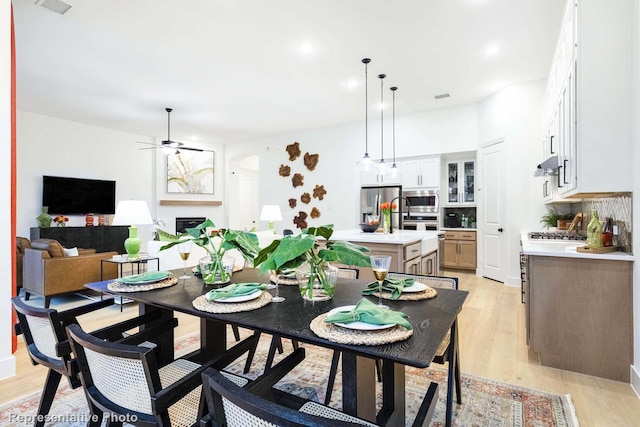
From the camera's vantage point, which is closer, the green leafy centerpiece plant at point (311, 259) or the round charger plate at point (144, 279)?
the green leafy centerpiece plant at point (311, 259)

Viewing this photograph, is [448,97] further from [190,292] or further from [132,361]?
[132,361]

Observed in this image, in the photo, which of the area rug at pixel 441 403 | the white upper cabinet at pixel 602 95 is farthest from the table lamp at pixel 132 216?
the white upper cabinet at pixel 602 95

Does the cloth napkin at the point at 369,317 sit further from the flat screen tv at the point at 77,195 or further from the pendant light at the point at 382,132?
the flat screen tv at the point at 77,195

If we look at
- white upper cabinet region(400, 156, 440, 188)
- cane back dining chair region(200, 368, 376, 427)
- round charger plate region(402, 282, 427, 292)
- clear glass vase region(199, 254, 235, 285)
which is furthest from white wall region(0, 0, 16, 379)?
white upper cabinet region(400, 156, 440, 188)

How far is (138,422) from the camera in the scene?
1.09 metres

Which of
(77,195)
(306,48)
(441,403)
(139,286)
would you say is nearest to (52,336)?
(139,286)

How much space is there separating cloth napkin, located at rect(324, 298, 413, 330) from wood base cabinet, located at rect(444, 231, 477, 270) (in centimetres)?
520

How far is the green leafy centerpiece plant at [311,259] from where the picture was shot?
49.9 inches

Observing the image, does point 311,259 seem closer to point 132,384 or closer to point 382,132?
point 132,384

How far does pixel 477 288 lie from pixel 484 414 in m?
3.27

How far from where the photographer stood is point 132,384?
3.50 ft

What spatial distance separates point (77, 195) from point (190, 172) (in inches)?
99.6

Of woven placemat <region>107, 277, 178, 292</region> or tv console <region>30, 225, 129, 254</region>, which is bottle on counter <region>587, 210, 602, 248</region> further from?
tv console <region>30, 225, 129, 254</region>

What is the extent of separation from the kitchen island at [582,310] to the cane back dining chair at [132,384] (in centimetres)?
206
